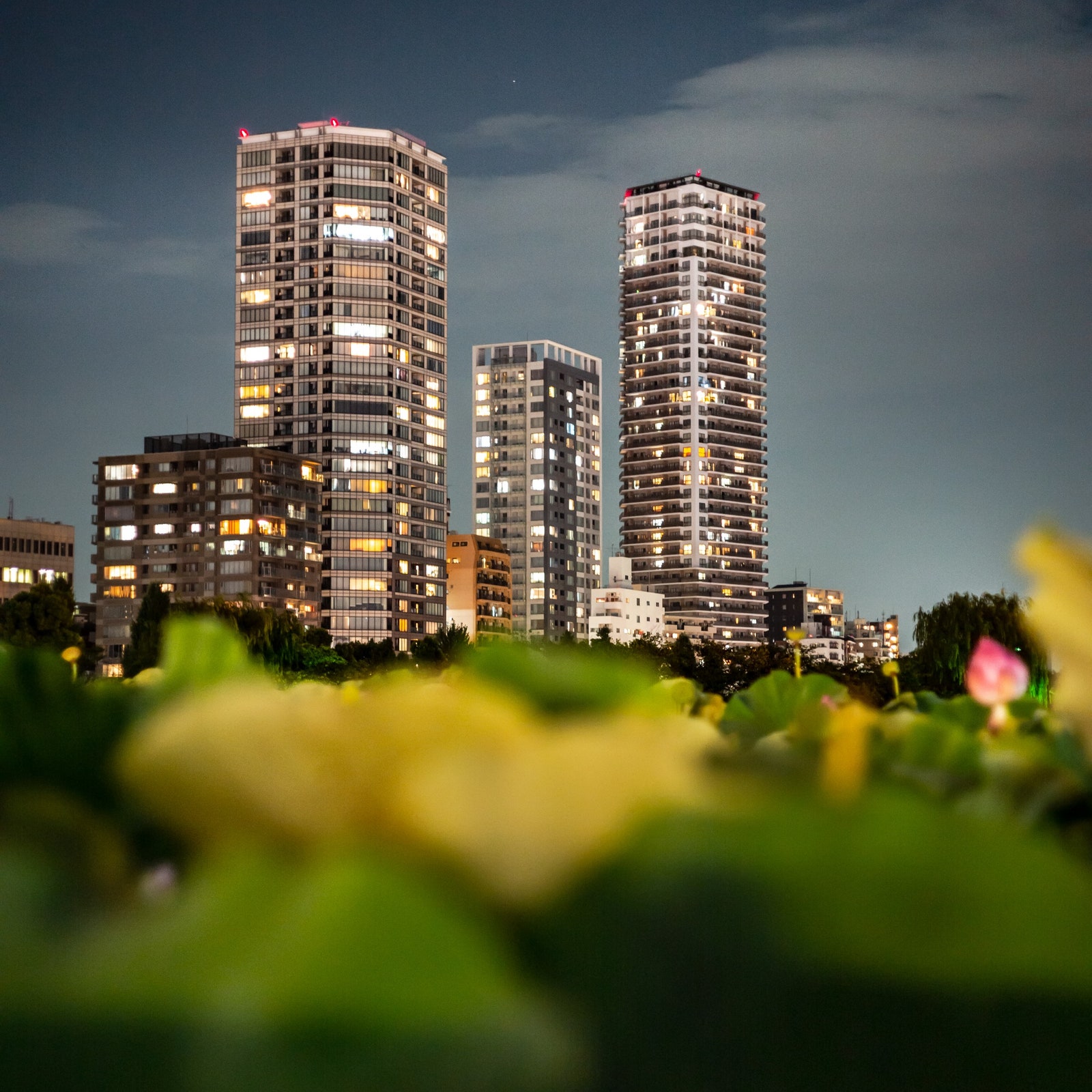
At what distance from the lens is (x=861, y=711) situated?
69cm

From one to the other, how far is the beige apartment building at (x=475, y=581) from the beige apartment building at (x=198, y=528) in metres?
17.8

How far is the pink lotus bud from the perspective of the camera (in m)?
0.85

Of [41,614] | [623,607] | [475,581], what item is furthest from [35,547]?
[41,614]

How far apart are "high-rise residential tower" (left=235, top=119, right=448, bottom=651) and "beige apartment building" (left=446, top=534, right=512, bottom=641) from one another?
29.1ft

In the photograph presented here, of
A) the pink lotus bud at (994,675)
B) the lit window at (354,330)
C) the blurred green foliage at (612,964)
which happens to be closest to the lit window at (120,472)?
the lit window at (354,330)

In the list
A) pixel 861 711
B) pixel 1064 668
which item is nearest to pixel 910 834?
pixel 1064 668

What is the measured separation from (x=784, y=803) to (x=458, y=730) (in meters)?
0.12

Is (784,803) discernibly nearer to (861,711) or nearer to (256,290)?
(861,711)

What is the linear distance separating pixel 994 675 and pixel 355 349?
71.6 metres

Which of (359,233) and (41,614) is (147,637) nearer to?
(41,614)

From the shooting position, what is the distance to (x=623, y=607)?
283ft

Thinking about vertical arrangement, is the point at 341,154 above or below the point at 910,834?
above

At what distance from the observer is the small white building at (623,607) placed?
86000 mm

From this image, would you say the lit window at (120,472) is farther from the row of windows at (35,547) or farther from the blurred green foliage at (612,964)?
the blurred green foliage at (612,964)
